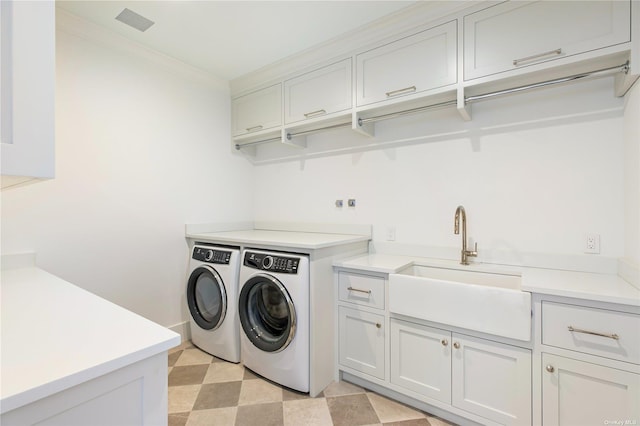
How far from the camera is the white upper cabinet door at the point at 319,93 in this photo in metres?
2.38

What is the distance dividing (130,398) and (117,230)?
199 centimetres

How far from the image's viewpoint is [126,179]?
2416mm

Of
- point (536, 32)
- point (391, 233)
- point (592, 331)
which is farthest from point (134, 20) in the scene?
point (592, 331)

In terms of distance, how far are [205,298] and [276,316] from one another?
80 centimetres

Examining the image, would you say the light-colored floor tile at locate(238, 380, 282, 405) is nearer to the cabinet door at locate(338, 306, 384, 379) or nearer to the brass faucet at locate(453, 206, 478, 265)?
the cabinet door at locate(338, 306, 384, 379)

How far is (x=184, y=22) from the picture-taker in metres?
2.17

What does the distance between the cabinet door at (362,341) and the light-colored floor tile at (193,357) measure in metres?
1.15

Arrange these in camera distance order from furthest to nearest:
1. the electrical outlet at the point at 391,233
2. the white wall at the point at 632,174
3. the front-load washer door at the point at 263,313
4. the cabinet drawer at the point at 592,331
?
the electrical outlet at the point at 391,233
the front-load washer door at the point at 263,313
the white wall at the point at 632,174
the cabinet drawer at the point at 592,331

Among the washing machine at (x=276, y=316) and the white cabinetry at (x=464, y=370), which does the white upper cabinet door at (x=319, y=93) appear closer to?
the washing machine at (x=276, y=316)

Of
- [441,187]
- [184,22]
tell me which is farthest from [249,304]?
[184,22]

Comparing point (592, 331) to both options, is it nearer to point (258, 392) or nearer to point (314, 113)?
point (258, 392)

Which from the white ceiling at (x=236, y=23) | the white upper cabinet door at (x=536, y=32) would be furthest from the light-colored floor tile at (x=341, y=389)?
the white ceiling at (x=236, y=23)

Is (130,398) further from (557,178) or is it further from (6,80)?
(557,178)

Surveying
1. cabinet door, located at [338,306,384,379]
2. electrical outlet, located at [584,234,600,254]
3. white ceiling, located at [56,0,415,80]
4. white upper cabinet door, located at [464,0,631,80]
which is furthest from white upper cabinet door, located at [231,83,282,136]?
electrical outlet, located at [584,234,600,254]
